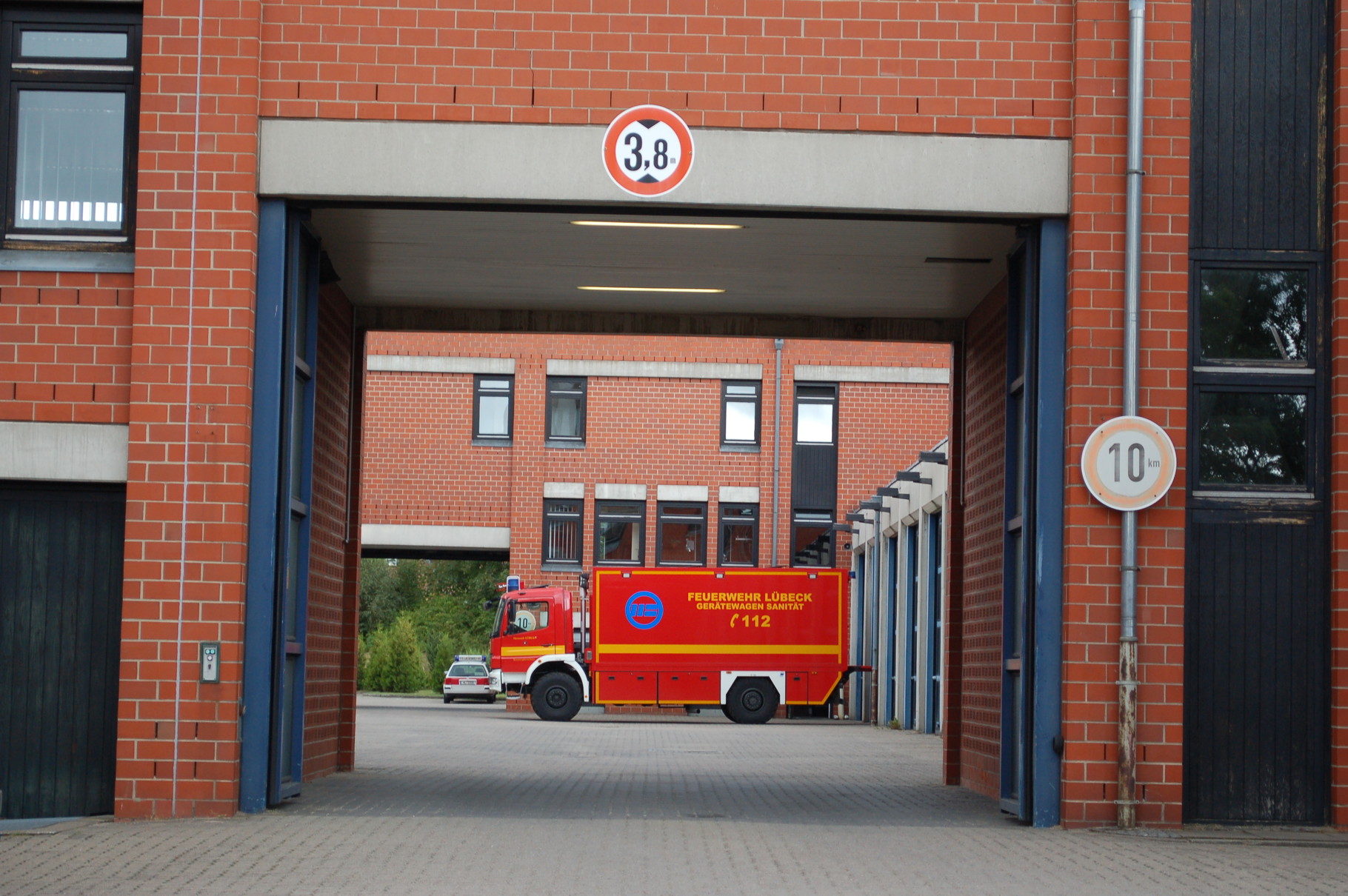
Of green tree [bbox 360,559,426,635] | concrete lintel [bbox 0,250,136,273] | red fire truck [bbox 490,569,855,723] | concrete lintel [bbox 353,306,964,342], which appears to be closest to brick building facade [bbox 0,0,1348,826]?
concrete lintel [bbox 0,250,136,273]

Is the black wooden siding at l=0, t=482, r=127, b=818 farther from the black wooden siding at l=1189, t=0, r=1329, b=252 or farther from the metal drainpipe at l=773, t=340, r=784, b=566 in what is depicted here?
the metal drainpipe at l=773, t=340, r=784, b=566

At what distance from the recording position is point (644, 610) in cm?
2833

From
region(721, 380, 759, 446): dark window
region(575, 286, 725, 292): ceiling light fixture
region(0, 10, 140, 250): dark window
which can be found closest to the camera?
region(0, 10, 140, 250): dark window

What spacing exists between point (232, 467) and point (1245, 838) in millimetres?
6755

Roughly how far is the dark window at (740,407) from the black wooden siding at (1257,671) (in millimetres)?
24914

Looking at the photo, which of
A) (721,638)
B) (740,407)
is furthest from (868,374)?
(721,638)

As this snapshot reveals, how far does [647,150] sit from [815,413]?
2525 cm

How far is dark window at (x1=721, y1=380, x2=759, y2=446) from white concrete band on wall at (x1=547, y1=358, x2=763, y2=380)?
0.22 metres

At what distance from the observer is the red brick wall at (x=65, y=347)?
1093 centimetres

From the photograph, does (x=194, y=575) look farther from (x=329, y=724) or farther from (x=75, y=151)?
(x=329, y=724)

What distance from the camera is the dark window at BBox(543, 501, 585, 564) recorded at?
35406mm

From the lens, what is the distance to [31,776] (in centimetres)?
1084

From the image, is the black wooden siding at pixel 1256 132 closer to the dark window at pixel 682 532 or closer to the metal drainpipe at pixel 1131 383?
the metal drainpipe at pixel 1131 383

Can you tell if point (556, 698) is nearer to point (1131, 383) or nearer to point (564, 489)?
point (564, 489)
